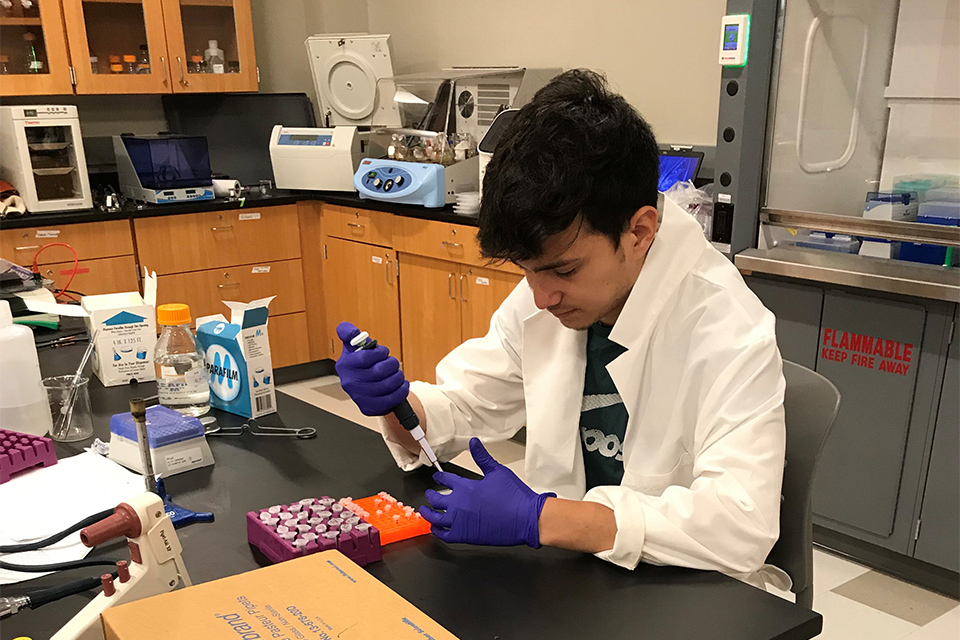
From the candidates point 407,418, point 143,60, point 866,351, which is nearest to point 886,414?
point 866,351

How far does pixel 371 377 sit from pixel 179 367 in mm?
466

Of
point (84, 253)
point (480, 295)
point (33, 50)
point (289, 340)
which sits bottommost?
point (289, 340)

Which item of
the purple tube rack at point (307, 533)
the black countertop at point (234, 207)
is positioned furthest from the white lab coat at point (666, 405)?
the black countertop at point (234, 207)

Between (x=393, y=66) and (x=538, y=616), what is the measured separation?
4.00 m

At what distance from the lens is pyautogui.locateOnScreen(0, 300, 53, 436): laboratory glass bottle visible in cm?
128

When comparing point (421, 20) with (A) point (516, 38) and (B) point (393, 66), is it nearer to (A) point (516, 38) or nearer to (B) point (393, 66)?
(B) point (393, 66)

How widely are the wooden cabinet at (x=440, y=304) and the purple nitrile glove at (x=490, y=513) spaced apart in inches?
79.9

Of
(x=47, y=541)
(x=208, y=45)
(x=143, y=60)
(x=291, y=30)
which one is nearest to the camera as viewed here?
(x=47, y=541)

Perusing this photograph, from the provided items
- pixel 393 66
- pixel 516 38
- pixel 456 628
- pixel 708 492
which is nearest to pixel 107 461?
pixel 456 628

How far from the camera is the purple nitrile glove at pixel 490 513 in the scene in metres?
0.93

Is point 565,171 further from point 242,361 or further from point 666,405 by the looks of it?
point 242,361

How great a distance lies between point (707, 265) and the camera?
1.18 meters

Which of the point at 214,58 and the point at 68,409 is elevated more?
the point at 214,58

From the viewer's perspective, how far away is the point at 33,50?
3.56 metres
